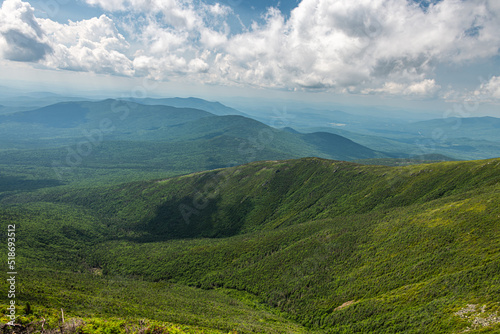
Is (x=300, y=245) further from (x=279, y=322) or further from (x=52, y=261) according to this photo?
(x=52, y=261)

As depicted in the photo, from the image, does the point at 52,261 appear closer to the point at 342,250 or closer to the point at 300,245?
the point at 300,245

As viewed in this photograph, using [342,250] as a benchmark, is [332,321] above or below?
below

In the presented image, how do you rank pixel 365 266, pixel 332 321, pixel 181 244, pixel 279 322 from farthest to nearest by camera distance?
pixel 181 244
pixel 365 266
pixel 279 322
pixel 332 321

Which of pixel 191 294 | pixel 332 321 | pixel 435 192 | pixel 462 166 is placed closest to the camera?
pixel 332 321

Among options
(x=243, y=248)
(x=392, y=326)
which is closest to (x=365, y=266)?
(x=392, y=326)

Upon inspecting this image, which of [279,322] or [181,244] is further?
[181,244]

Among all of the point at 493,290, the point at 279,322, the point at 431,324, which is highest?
the point at 493,290
